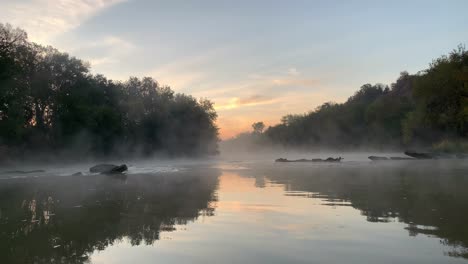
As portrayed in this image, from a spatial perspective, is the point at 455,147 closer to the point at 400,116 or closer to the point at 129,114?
the point at 400,116

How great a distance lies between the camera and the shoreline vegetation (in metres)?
42.5

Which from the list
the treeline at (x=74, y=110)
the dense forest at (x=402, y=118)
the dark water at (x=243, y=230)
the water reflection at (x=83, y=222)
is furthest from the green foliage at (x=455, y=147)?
the water reflection at (x=83, y=222)

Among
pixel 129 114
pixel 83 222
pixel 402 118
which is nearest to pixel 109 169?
pixel 83 222

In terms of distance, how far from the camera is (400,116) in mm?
95500

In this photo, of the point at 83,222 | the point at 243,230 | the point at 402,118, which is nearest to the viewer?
the point at 243,230

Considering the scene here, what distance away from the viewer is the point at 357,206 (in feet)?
33.5

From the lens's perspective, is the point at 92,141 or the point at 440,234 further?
the point at 92,141

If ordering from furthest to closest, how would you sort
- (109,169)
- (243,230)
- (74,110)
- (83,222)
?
Result: (74,110) < (109,169) < (83,222) < (243,230)

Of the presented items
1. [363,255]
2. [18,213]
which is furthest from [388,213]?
[18,213]

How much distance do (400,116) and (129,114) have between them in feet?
214

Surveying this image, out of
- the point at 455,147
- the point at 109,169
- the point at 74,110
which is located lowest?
the point at 109,169

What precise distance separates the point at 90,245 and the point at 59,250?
1.69 ft

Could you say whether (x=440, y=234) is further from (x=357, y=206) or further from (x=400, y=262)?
(x=357, y=206)

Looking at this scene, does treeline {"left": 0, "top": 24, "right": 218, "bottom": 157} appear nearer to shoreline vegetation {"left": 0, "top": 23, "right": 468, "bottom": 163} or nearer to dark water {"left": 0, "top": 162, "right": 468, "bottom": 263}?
shoreline vegetation {"left": 0, "top": 23, "right": 468, "bottom": 163}
